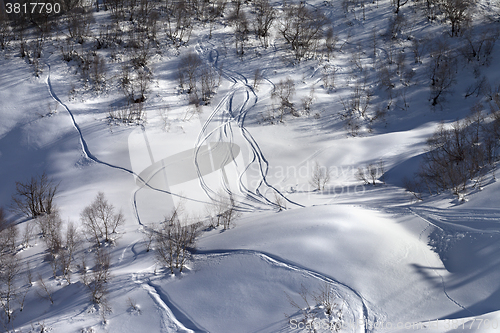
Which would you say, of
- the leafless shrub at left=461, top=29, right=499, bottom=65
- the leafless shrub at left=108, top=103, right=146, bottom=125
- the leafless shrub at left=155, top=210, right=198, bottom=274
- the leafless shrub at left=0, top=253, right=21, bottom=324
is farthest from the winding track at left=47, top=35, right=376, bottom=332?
the leafless shrub at left=461, top=29, right=499, bottom=65

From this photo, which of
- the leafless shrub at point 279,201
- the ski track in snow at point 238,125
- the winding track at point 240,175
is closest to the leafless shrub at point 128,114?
the winding track at point 240,175

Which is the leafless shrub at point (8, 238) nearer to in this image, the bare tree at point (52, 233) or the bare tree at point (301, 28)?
the bare tree at point (52, 233)

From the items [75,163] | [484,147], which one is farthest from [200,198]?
[484,147]

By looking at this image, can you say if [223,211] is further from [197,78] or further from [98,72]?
[98,72]

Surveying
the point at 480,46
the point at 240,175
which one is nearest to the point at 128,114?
the point at 240,175

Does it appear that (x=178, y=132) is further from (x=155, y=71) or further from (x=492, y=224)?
(x=492, y=224)

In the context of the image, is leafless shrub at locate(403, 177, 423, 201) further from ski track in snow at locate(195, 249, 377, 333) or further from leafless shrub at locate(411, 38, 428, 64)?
leafless shrub at locate(411, 38, 428, 64)

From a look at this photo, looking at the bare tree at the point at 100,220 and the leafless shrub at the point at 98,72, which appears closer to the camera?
the bare tree at the point at 100,220
